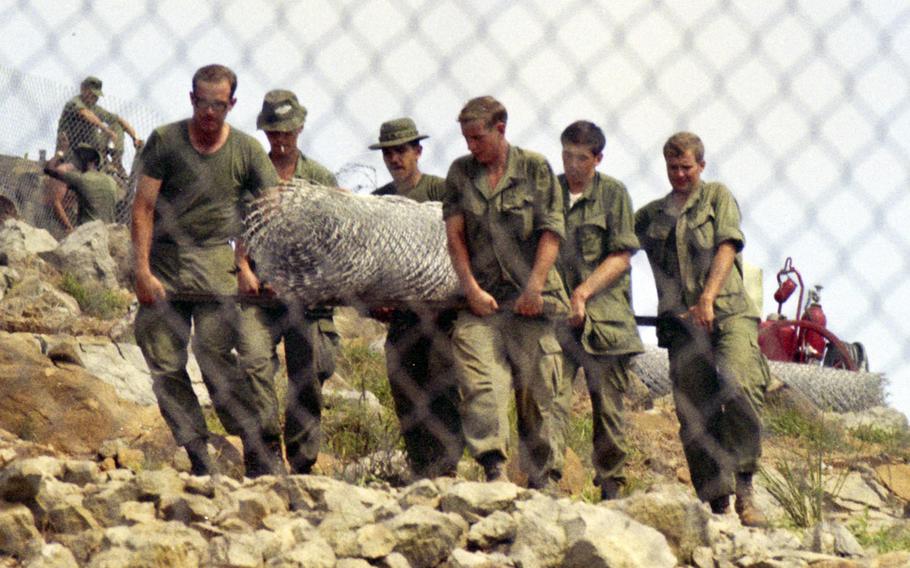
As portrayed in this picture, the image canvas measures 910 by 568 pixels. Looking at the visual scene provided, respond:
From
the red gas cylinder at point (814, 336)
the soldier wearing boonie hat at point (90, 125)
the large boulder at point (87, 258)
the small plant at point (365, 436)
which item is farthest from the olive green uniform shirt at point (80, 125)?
the red gas cylinder at point (814, 336)

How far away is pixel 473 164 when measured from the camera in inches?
250

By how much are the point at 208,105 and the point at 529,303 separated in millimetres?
1348

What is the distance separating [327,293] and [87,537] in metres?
1.71

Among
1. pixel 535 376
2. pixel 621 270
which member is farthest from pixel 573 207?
pixel 535 376

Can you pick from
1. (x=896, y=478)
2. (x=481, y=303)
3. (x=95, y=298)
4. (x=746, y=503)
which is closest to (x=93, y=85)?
(x=481, y=303)

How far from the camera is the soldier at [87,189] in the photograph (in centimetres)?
1324

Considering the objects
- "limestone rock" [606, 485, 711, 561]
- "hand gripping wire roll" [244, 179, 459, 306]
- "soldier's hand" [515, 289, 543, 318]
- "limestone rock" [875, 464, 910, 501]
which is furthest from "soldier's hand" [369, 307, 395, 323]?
"limestone rock" [875, 464, 910, 501]

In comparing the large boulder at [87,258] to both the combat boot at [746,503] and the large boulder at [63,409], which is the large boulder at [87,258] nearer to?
the large boulder at [63,409]

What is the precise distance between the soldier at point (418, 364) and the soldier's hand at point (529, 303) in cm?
72

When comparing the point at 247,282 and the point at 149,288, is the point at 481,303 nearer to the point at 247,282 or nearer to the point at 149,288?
the point at 247,282

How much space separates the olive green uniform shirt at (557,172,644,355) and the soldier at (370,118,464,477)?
1.91ft

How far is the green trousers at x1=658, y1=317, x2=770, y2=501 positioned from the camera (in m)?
6.76

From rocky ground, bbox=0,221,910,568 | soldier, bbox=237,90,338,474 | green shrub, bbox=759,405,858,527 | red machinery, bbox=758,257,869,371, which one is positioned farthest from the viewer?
red machinery, bbox=758,257,869,371

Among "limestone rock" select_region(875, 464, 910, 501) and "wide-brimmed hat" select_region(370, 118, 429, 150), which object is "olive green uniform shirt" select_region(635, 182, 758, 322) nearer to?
"wide-brimmed hat" select_region(370, 118, 429, 150)
